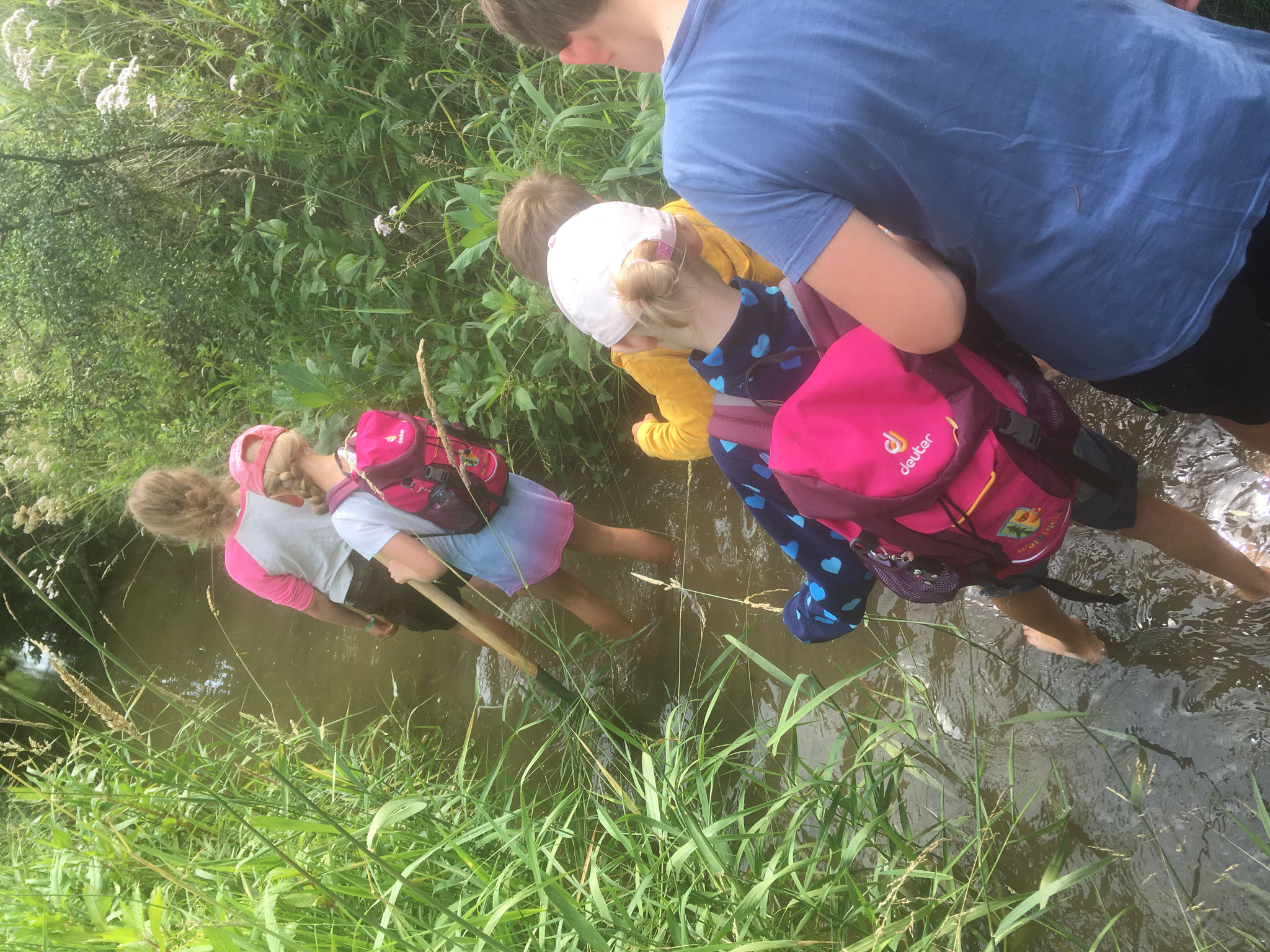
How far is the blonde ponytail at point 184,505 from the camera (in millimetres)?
2709

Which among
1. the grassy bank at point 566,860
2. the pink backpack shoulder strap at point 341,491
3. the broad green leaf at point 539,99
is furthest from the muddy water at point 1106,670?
the broad green leaf at point 539,99

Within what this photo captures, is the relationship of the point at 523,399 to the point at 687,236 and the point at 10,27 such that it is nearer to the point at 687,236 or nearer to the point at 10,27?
the point at 687,236

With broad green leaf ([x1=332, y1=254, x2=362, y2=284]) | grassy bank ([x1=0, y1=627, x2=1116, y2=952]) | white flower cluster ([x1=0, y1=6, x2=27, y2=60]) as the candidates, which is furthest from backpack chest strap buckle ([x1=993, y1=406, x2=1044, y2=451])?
white flower cluster ([x1=0, y1=6, x2=27, y2=60])

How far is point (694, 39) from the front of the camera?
1.08 m

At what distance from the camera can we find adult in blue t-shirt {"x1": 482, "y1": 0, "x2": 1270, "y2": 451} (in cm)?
101

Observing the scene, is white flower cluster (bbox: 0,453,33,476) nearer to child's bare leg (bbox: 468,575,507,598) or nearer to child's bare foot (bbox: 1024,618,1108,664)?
child's bare leg (bbox: 468,575,507,598)

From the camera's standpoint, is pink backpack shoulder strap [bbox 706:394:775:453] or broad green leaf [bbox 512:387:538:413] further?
broad green leaf [bbox 512:387:538:413]

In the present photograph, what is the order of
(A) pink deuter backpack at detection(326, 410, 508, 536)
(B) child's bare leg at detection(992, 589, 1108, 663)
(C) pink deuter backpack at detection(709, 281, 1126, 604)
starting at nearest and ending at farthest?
(C) pink deuter backpack at detection(709, 281, 1126, 604), (B) child's bare leg at detection(992, 589, 1108, 663), (A) pink deuter backpack at detection(326, 410, 508, 536)

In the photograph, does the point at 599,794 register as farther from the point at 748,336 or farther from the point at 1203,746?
the point at 1203,746

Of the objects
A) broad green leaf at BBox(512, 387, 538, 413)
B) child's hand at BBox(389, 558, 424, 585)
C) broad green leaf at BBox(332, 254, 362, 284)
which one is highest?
broad green leaf at BBox(332, 254, 362, 284)

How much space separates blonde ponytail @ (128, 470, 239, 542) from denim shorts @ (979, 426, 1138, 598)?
8.65ft

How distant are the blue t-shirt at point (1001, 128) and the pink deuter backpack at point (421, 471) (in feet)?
4.93

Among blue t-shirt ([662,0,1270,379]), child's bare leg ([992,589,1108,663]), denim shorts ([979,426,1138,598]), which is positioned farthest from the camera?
child's bare leg ([992,589,1108,663])

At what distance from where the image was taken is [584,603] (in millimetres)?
3092
